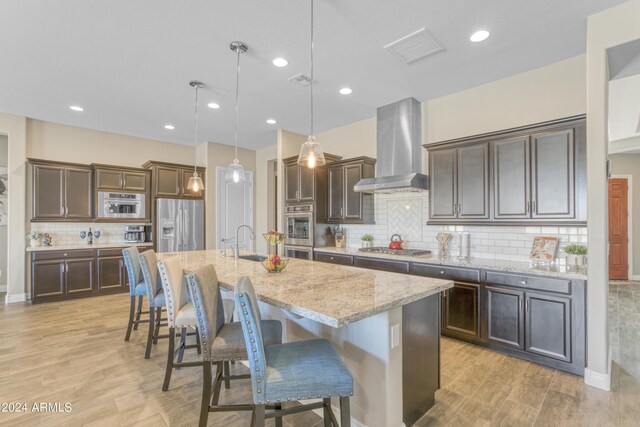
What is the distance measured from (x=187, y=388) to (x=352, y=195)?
3293mm

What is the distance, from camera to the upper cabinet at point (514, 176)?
2.88 meters

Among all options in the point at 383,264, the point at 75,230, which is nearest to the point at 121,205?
the point at 75,230

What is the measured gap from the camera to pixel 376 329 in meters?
1.75

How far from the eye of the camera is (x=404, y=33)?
2.79 meters

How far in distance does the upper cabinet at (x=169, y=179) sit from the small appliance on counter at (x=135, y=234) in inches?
29.3

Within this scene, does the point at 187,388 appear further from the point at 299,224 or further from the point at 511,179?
the point at 511,179

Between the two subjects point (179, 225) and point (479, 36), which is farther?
point (179, 225)

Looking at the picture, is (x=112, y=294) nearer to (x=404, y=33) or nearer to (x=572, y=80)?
(x=404, y=33)

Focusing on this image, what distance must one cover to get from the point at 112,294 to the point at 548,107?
7.03 m

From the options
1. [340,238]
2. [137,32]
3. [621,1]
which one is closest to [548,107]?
[621,1]

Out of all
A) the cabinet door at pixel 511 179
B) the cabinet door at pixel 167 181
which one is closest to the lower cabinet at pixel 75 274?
the cabinet door at pixel 167 181

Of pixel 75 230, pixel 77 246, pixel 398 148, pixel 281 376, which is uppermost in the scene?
pixel 398 148

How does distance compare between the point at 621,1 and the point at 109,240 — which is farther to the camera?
the point at 109,240

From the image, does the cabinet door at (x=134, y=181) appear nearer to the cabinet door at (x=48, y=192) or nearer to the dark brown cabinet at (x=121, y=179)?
the dark brown cabinet at (x=121, y=179)
